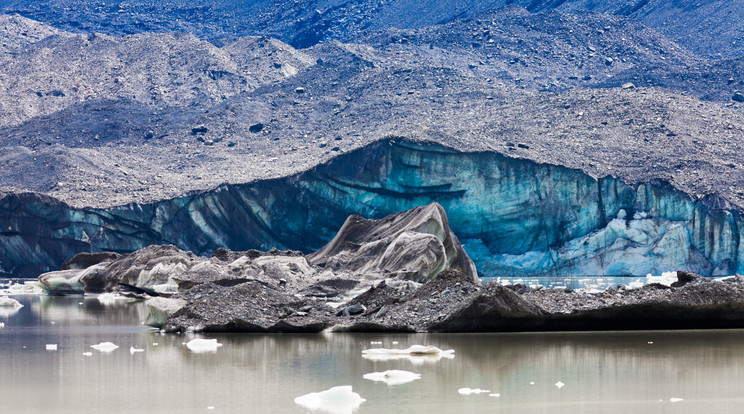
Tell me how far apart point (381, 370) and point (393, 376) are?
634mm

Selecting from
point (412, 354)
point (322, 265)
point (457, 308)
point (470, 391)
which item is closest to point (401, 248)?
point (322, 265)

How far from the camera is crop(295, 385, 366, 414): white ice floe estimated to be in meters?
8.42

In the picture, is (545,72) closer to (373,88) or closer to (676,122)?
(373,88)

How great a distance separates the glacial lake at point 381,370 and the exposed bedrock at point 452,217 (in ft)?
86.7

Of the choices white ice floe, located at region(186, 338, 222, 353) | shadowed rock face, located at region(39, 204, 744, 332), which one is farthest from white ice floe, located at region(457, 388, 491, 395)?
shadowed rock face, located at region(39, 204, 744, 332)

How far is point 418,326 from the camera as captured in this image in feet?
45.6

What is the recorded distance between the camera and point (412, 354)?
11477 mm

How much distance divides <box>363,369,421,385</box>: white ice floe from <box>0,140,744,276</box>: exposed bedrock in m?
30.9

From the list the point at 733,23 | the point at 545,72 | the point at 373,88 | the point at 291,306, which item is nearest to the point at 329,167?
the point at 373,88

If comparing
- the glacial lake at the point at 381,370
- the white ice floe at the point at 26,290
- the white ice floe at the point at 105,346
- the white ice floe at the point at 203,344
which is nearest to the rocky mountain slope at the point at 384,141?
the white ice floe at the point at 26,290

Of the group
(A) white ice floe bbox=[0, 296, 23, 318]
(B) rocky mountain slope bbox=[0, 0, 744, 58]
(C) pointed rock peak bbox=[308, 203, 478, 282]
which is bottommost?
(A) white ice floe bbox=[0, 296, 23, 318]

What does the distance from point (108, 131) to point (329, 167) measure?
21549 mm

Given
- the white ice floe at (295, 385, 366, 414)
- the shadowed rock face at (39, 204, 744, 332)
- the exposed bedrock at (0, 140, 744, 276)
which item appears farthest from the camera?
the exposed bedrock at (0, 140, 744, 276)

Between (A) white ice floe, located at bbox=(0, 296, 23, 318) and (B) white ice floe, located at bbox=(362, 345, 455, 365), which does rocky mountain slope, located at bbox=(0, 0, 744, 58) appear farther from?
(B) white ice floe, located at bbox=(362, 345, 455, 365)
